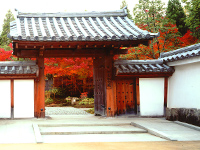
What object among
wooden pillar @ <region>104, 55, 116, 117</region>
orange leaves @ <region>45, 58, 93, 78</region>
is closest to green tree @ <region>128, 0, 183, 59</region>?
orange leaves @ <region>45, 58, 93, 78</region>

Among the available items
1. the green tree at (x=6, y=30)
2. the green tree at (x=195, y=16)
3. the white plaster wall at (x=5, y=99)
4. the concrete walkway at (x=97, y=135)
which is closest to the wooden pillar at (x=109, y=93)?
the concrete walkway at (x=97, y=135)

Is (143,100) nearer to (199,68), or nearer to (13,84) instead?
(199,68)

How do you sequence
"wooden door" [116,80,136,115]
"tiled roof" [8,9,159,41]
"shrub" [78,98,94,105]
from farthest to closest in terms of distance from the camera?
"shrub" [78,98,94,105] → "wooden door" [116,80,136,115] → "tiled roof" [8,9,159,41]

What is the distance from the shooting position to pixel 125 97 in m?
13.5

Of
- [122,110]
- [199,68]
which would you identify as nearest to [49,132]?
[122,110]

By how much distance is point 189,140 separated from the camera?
27.6 ft

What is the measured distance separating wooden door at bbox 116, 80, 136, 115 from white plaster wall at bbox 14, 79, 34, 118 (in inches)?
147

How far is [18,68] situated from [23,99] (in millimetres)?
1301

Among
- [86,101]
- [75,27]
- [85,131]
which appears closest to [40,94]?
[75,27]

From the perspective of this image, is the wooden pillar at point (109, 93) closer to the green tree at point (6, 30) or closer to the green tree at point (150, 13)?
the green tree at point (150, 13)

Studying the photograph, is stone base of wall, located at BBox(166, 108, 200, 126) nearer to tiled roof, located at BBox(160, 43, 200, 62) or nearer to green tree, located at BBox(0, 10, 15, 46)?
tiled roof, located at BBox(160, 43, 200, 62)

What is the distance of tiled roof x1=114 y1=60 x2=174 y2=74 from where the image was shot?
1305 cm

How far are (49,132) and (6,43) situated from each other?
3147 centimetres

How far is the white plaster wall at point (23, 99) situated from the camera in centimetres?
1253
